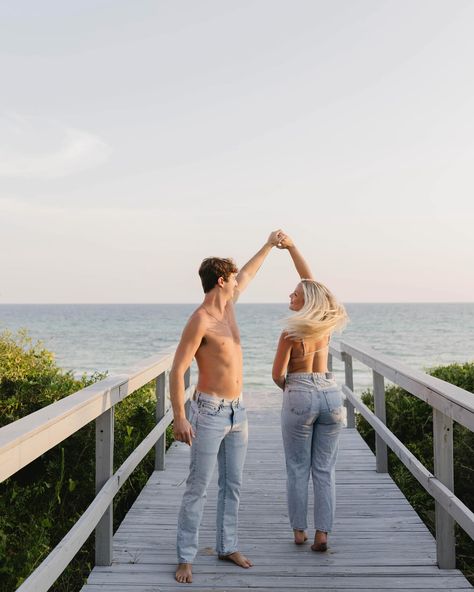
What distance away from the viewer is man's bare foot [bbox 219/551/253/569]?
3.97 meters

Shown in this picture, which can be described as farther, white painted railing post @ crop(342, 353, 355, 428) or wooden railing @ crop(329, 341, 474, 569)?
white painted railing post @ crop(342, 353, 355, 428)

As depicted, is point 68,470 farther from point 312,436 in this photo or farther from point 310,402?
point 310,402

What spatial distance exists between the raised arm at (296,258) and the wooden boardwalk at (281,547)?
1.83 m

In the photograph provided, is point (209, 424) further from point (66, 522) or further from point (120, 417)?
point (120, 417)

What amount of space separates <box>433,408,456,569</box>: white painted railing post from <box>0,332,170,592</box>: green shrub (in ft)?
7.19

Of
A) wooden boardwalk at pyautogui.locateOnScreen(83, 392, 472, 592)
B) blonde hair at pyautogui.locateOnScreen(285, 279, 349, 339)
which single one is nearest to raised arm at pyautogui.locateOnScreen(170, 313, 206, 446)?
blonde hair at pyautogui.locateOnScreen(285, 279, 349, 339)

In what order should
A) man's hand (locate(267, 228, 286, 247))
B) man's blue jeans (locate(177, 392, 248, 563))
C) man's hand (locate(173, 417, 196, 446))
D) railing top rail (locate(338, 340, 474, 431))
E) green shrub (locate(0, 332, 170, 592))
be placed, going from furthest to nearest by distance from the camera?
green shrub (locate(0, 332, 170, 592)), man's hand (locate(267, 228, 286, 247)), man's blue jeans (locate(177, 392, 248, 563)), man's hand (locate(173, 417, 196, 446)), railing top rail (locate(338, 340, 474, 431))

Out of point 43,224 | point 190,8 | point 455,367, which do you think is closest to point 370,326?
point 43,224

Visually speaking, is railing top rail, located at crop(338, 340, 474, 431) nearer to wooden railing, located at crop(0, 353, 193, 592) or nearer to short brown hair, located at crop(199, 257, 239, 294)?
short brown hair, located at crop(199, 257, 239, 294)

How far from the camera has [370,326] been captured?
252 feet

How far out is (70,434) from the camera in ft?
9.73

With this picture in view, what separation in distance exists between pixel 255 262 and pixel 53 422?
2089 millimetres

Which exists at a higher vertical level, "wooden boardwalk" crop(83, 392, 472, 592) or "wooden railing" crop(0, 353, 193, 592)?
"wooden railing" crop(0, 353, 193, 592)

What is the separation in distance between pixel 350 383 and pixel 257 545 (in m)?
3.93
